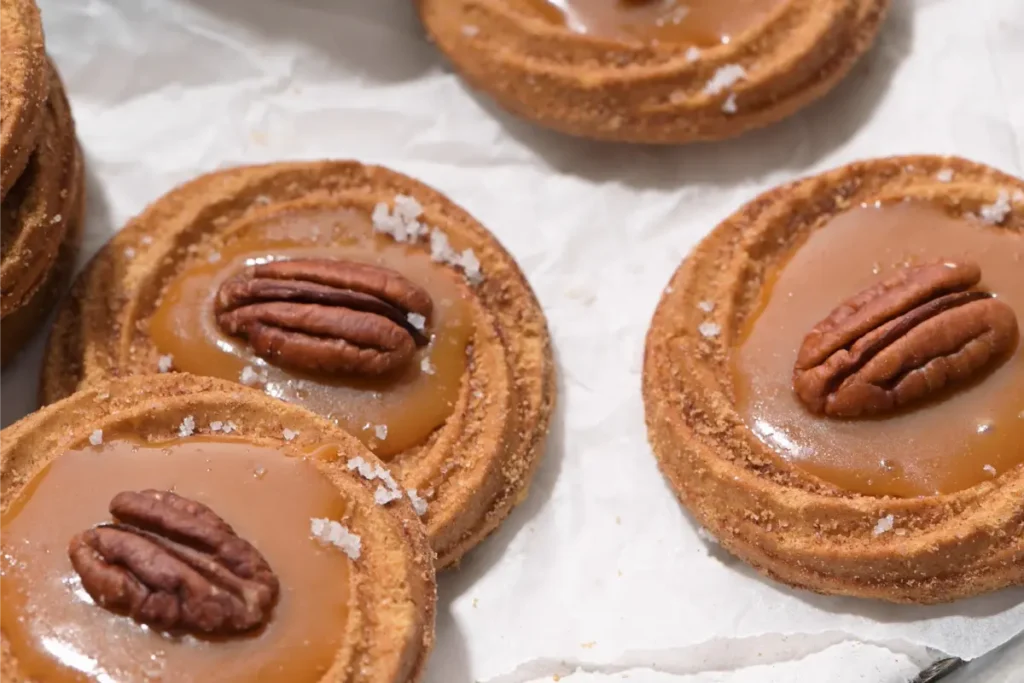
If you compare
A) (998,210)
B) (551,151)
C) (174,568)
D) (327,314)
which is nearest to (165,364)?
(327,314)

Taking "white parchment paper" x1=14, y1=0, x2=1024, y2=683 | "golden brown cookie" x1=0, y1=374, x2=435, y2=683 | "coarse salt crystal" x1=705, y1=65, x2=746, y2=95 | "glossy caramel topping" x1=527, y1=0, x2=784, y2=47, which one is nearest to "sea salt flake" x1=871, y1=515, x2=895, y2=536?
"white parchment paper" x1=14, y1=0, x2=1024, y2=683

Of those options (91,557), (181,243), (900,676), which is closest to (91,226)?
(181,243)

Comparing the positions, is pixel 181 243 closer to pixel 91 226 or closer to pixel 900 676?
pixel 91 226

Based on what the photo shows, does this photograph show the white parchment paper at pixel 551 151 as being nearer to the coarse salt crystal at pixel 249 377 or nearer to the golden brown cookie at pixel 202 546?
the golden brown cookie at pixel 202 546

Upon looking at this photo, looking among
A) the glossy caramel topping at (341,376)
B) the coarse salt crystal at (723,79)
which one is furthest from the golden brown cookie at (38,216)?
the coarse salt crystal at (723,79)

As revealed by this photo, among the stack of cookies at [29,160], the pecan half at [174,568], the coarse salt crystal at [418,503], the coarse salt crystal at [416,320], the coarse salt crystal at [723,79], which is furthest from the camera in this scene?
the coarse salt crystal at [723,79]

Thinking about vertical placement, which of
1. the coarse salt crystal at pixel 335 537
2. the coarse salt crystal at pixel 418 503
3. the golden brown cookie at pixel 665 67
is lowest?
the coarse salt crystal at pixel 418 503

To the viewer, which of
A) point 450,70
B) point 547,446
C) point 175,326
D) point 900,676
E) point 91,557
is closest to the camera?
point 91,557
